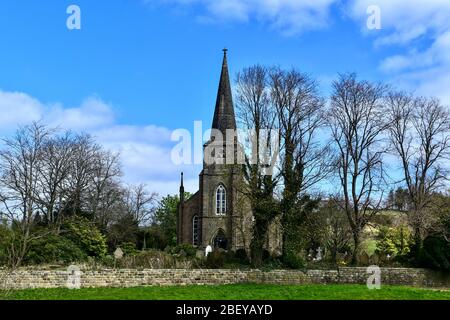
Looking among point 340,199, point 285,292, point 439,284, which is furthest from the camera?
point 340,199

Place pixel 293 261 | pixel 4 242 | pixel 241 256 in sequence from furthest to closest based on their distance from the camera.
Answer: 1. pixel 241 256
2. pixel 293 261
3. pixel 4 242

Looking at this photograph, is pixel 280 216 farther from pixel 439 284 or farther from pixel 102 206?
pixel 102 206

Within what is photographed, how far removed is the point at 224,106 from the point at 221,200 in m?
8.79

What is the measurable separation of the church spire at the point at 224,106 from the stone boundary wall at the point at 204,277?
23.2 meters

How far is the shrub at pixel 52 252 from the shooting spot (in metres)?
26.2

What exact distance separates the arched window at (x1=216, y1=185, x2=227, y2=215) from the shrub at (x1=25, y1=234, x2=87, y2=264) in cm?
2217

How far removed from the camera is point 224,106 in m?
49.7

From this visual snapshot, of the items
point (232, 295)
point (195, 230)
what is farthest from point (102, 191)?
point (232, 295)

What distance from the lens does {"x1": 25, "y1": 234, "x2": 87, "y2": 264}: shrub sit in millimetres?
26219

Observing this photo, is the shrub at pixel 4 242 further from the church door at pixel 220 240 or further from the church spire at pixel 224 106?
the church spire at pixel 224 106

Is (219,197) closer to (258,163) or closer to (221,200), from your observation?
(221,200)

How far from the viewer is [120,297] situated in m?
17.1
